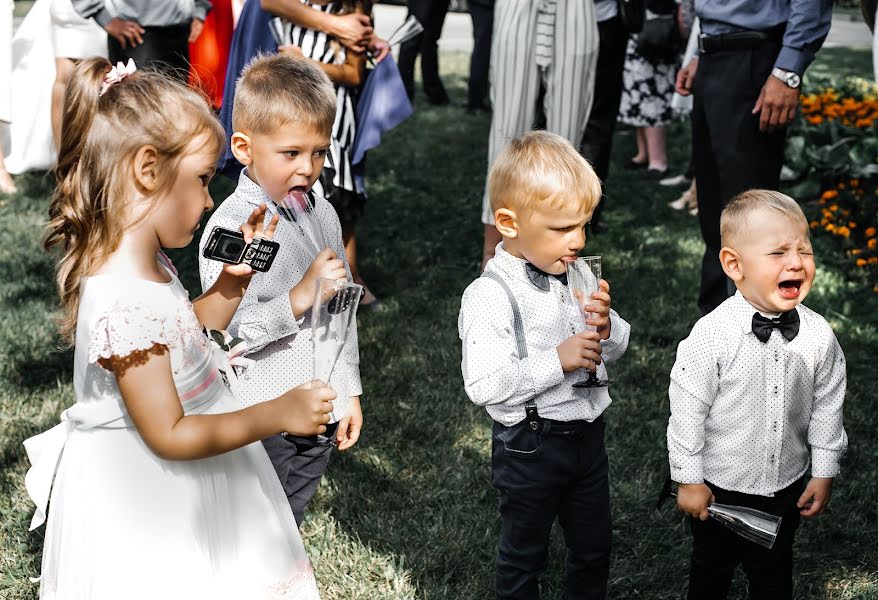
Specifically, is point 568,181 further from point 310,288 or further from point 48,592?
point 48,592

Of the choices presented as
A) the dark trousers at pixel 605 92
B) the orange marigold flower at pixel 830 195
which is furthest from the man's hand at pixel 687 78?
the orange marigold flower at pixel 830 195

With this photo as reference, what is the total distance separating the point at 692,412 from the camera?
2.51m

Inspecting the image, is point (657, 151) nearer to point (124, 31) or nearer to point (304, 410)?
point (124, 31)

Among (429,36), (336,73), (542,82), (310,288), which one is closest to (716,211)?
(542,82)

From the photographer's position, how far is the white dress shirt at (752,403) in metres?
2.47

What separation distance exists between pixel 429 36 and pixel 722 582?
324 inches

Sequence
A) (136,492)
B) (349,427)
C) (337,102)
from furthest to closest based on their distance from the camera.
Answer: (337,102), (349,427), (136,492)

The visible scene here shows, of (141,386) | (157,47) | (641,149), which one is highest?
(157,47)

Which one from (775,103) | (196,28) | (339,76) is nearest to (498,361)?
(775,103)

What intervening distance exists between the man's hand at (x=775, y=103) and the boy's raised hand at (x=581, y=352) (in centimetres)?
210

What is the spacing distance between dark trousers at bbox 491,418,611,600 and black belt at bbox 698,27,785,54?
221cm

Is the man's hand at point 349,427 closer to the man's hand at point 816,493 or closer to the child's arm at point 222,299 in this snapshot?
the child's arm at point 222,299

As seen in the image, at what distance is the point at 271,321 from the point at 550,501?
863mm

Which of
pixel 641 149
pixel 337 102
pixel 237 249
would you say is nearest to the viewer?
pixel 237 249
